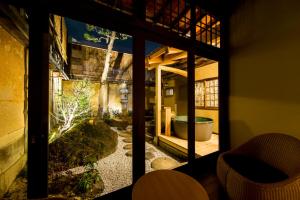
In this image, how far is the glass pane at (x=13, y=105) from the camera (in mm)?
2264

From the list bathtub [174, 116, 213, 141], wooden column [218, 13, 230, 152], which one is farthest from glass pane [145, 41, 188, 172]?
wooden column [218, 13, 230, 152]

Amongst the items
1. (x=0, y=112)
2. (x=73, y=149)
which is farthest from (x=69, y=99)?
(x=0, y=112)

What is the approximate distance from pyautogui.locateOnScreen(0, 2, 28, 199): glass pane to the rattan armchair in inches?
123

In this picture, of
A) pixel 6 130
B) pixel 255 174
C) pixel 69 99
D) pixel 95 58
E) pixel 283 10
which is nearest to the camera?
pixel 255 174

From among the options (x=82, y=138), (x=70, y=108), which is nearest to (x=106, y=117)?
(x=70, y=108)

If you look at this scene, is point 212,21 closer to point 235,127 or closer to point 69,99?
point 235,127

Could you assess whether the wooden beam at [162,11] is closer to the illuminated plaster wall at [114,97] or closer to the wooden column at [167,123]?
the wooden column at [167,123]

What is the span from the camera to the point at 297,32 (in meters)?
2.52

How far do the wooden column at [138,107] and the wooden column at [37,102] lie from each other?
105 cm

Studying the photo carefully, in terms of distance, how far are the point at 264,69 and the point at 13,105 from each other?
4791mm

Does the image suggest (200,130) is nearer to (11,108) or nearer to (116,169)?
(116,169)

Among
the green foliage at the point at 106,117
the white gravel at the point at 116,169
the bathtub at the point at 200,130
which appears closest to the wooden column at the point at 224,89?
the bathtub at the point at 200,130

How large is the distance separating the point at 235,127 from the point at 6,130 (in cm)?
452

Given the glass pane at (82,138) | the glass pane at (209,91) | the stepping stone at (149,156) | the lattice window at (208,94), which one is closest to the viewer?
the glass pane at (82,138)
